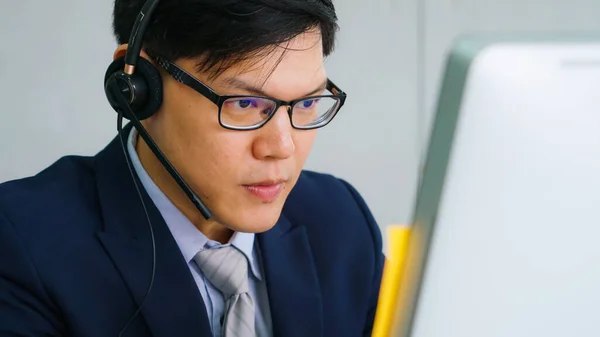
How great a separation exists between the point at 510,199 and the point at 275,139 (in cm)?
48

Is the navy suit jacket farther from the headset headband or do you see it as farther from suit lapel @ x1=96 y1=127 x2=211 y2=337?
the headset headband

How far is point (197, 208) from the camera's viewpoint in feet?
3.20

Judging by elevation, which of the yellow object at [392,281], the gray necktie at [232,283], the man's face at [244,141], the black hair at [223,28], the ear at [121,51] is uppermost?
the black hair at [223,28]

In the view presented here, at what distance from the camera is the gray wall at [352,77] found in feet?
5.88

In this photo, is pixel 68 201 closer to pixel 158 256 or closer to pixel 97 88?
pixel 158 256

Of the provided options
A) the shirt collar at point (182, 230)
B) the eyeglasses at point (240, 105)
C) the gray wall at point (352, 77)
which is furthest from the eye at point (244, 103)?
the gray wall at point (352, 77)

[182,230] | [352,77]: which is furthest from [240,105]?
[352,77]

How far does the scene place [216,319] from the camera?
1030mm

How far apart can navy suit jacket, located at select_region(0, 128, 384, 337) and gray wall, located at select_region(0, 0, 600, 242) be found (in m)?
0.76

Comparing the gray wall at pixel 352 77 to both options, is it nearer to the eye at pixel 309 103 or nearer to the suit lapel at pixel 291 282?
the suit lapel at pixel 291 282

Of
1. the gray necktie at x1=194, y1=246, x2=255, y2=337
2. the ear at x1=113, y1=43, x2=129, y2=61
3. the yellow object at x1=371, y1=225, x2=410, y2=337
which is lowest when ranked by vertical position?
the gray necktie at x1=194, y1=246, x2=255, y2=337

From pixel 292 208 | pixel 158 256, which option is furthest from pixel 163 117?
pixel 292 208

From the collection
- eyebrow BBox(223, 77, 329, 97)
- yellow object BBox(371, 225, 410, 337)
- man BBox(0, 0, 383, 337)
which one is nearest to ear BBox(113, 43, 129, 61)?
man BBox(0, 0, 383, 337)

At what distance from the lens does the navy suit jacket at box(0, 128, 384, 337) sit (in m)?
0.96
